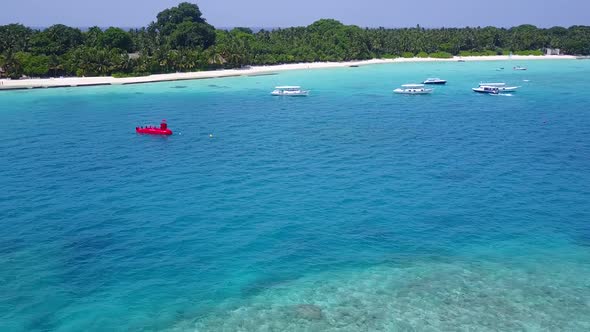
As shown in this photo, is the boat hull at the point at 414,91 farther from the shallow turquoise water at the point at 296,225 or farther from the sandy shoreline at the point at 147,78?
the sandy shoreline at the point at 147,78

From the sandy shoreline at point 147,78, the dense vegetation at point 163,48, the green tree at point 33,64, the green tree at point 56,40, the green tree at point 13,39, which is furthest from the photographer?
the green tree at point 56,40

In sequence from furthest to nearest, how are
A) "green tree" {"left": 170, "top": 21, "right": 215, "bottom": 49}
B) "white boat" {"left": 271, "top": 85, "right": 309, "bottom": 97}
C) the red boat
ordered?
"green tree" {"left": 170, "top": 21, "right": 215, "bottom": 49} → "white boat" {"left": 271, "top": 85, "right": 309, "bottom": 97} → the red boat

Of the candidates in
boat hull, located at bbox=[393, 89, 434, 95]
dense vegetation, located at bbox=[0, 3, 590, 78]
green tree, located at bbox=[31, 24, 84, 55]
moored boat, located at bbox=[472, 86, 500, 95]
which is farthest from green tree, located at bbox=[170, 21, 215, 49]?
moored boat, located at bbox=[472, 86, 500, 95]

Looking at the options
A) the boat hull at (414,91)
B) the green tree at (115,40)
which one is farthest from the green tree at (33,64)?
the boat hull at (414,91)

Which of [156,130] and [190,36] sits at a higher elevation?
[190,36]

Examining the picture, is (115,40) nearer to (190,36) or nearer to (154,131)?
(190,36)

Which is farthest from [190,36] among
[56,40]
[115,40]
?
[56,40]

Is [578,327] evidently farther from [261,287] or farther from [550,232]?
[261,287]

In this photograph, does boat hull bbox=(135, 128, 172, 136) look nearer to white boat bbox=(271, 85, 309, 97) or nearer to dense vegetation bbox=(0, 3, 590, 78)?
white boat bbox=(271, 85, 309, 97)

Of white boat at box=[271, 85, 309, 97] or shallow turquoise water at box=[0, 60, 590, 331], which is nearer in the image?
shallow turquoise water at box=[0, 60, 590, 331]

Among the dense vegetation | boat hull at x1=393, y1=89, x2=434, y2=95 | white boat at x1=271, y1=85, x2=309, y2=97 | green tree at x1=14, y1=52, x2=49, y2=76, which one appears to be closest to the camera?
white boat at x1=271, y1=85, x2=309, y2=97
